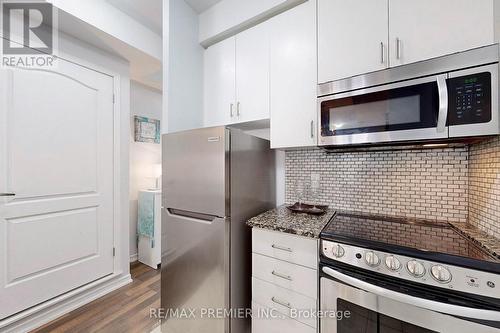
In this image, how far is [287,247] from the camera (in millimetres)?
1131

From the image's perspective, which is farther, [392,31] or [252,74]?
[252,74]

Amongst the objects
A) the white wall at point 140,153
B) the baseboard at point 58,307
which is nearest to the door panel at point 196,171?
the baseboard at point 58,307

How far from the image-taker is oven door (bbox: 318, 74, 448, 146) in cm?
100

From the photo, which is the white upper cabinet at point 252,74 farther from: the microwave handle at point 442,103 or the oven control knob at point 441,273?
the oven control knob at point 441,273

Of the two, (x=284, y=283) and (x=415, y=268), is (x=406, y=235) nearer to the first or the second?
(x=415, y=268)

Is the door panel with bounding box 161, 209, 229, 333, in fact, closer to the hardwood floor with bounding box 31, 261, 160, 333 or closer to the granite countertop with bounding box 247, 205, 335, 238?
the granite countertop with bounding box 247, 205, 335, 238

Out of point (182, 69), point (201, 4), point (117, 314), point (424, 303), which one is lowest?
point (117, 314)

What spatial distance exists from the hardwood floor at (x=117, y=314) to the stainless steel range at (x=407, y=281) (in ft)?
5.16

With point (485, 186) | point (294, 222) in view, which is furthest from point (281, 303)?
point (485, 186)

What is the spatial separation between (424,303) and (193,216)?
125 cm

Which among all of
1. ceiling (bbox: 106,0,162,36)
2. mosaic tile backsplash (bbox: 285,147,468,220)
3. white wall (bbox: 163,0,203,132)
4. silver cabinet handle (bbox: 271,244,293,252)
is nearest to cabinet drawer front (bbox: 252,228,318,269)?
silver cabinet handle (bbox: 271,244,293,252)

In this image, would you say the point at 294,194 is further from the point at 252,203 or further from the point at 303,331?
the point at 303,331

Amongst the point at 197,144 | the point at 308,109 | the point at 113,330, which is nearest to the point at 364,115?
the point at 308,109

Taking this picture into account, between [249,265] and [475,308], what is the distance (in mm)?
1107
